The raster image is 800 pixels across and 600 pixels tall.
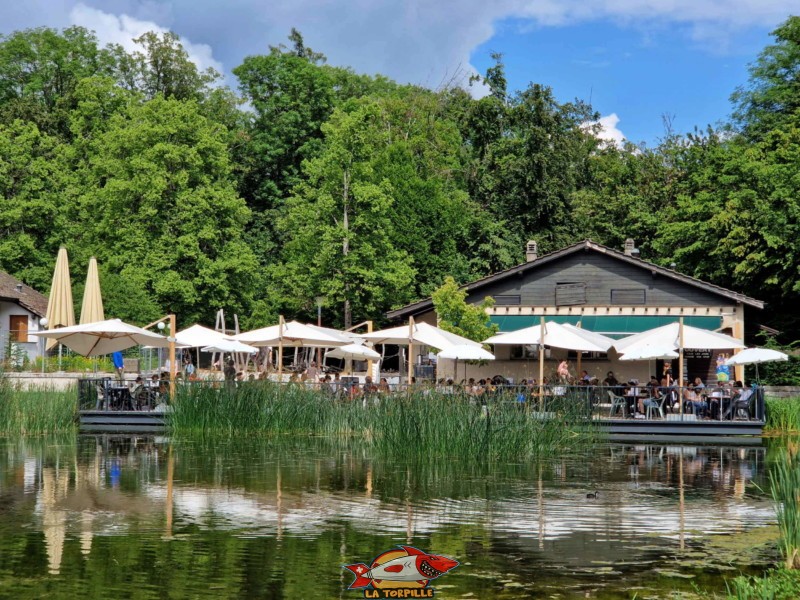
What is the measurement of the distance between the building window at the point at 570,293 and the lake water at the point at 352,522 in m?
15.9

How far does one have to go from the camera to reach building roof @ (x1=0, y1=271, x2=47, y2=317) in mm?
46938

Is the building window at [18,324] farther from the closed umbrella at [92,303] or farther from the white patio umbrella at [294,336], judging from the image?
the white patio umbrella at [294,336]

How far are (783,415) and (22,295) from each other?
33.6m

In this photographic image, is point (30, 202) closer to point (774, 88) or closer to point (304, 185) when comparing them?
point (304, 185)

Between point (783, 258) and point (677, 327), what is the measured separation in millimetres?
11244

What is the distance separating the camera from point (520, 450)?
756 inches

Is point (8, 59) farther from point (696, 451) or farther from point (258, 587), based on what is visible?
point (258, 587)

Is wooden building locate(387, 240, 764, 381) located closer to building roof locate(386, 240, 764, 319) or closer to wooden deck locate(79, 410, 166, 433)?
building roof locate(386, 240, 764, 319)

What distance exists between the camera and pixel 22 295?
48.0 meters

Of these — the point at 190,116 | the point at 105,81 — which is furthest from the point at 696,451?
the point at 105,81

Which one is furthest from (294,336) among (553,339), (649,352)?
(649,352)

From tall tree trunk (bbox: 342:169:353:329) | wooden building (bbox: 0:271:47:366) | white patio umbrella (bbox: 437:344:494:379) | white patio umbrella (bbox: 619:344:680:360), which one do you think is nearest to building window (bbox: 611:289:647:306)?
white patio umbrella (bbox: 619:344:680:360)

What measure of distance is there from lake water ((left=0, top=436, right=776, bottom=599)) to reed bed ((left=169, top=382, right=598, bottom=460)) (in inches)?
21.9

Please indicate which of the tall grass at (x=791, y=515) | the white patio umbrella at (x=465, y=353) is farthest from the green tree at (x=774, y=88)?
the tall grass at (x=791, y=515)
